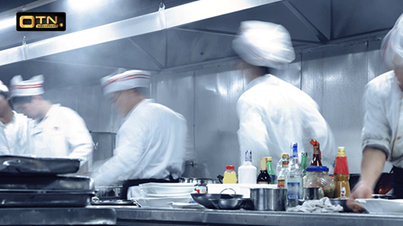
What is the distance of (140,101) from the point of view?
3.52m

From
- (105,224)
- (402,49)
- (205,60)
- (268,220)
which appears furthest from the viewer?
(205,60)

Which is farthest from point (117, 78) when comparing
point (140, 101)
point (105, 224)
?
point (105, 224)

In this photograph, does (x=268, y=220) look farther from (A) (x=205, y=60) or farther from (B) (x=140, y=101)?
(A) (x=205, y=60)

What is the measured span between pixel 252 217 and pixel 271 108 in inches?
50.4

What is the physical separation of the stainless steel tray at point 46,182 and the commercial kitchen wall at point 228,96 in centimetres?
300

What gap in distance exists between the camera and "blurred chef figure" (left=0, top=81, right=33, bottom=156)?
415 centimetres

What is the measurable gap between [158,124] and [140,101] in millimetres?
273

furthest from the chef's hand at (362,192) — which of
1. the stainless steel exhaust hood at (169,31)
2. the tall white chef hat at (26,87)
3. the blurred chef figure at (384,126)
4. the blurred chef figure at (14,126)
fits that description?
the blurred chef figure at (14,126)

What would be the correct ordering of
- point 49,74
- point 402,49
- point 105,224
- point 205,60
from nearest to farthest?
point 105,224
point 402,49
point 205,60
point 49,74

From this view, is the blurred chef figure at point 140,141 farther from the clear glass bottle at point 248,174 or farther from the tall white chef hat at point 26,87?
the clear glass bottle at point 248,174

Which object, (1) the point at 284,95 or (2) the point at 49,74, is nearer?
(1) the point at 284,95

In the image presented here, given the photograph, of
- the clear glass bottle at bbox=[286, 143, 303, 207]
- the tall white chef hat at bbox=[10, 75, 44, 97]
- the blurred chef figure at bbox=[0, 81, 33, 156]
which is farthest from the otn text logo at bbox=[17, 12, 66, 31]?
the clear glass bottle at bbox=[286, 143, 303, 207]

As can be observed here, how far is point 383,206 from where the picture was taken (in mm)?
1480

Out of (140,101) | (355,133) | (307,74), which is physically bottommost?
(355,133)
